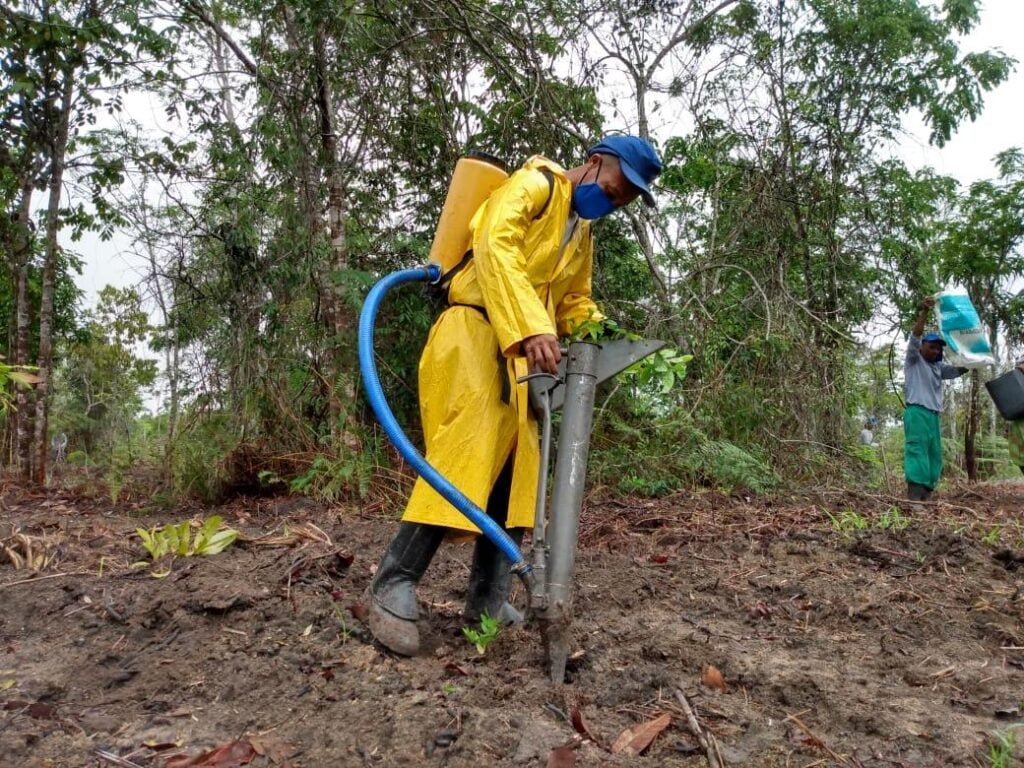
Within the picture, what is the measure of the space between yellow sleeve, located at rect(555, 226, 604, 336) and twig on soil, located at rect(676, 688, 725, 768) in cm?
133

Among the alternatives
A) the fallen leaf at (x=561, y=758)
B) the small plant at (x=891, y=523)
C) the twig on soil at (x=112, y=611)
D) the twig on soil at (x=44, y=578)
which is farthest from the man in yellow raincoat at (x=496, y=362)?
the small plant at (x=891, y=523)

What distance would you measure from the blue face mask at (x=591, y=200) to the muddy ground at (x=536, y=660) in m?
1.40

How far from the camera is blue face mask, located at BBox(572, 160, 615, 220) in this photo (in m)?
2.59

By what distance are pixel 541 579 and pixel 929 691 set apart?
109 centimetres

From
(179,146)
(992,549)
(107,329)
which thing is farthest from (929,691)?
(107,329)

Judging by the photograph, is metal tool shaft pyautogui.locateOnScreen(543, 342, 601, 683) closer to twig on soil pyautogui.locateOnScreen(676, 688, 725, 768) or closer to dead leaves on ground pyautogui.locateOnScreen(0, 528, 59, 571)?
twig on soil pyautogui.locateOnScreen(676, 688, 725, 768)

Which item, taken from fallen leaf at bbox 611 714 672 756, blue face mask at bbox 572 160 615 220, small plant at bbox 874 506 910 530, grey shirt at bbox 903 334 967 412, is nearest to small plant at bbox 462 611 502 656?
fallen leaf at bbox 611 714 672 756

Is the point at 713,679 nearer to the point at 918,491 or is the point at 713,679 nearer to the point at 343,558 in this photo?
the point at 343,558

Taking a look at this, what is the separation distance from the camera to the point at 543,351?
228 cm

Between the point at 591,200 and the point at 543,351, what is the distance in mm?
638

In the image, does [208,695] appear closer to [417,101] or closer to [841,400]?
[417,101]

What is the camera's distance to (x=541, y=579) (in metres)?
2.24

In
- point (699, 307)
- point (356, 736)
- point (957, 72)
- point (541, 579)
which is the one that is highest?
point (957, 72)

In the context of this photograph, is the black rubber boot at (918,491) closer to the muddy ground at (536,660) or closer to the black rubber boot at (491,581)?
the muddy ground at (536,660)
